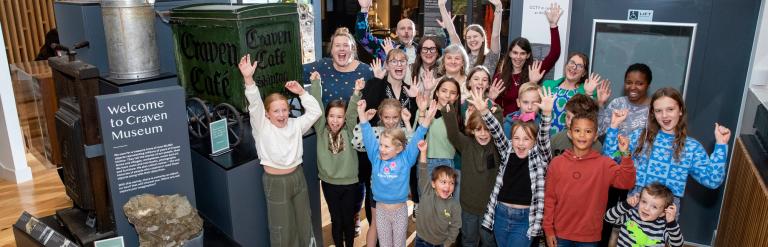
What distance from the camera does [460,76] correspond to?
3971 mm

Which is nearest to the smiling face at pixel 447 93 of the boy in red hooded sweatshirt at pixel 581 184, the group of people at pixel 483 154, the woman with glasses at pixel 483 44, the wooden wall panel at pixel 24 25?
the group of people at pixel 483 154

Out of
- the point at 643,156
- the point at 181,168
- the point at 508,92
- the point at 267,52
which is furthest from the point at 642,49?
the point at 181,168

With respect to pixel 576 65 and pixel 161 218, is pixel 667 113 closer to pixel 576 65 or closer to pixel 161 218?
pixel 576 65

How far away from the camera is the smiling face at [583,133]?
9.46 feet

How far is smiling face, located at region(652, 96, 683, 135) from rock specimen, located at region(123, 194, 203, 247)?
2.45 m

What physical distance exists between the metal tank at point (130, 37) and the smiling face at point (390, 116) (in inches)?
56.3

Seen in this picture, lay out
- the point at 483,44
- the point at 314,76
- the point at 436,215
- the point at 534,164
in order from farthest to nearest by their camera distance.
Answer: the point at 483,44
the point at 314,76
the point at 436,215
the point at 534,164

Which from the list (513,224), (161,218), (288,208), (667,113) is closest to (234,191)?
(288,208)

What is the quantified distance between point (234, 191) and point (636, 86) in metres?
2.45

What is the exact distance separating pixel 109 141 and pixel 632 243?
8.62 feet

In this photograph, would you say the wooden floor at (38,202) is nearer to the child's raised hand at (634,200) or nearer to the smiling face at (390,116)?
the smiling face at (390,116)

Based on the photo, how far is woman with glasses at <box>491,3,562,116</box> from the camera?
3.94 metres

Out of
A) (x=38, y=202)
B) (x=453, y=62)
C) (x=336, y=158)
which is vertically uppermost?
(x=453, y=62)

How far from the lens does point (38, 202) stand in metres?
5.09
